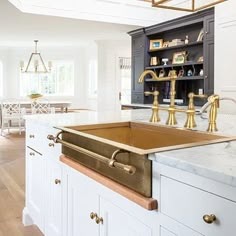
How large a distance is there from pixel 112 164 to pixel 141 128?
85 cm

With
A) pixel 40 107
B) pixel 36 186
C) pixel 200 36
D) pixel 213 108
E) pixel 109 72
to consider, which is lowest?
pixel 36 186

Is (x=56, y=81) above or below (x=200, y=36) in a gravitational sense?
below

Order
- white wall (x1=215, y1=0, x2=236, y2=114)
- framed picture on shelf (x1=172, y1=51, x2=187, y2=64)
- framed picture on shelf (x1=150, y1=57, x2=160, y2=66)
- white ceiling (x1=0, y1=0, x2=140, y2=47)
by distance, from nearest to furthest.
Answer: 1. white wall (x1=215, y1=0, x2=236, y2=114)
2. white ceiling (x1=0, y1=0, x2=140, y2=47)
3. framed picture on shelf (x1=172, y1=51, x2=187, y2=64)
4. framed picture on shelf (x1=150, y1=57, x2=160, y2=66)

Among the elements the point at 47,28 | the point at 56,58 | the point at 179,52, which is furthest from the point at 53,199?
the point at 56,58

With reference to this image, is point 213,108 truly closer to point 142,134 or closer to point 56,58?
point 142,134

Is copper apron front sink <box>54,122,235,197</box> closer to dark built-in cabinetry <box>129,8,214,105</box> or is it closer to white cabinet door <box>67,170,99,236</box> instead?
white cabinet door <box>67,170,99,236</box>

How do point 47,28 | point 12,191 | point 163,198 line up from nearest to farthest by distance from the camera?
point 163,198 < point 12,191 < point 47,28

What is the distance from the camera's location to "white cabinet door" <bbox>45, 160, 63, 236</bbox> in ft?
6.78

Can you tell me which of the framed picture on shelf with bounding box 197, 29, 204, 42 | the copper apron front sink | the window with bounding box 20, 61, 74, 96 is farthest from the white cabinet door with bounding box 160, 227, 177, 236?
the window with bounding box 20, 61, 74, 96

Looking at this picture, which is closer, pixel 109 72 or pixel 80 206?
pixel 80 206

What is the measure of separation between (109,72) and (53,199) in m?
7.04

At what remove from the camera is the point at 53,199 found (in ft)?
7.16

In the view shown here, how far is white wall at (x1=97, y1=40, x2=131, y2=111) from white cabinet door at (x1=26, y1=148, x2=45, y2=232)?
6.23 m

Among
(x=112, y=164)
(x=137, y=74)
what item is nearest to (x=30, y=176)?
(x=112, y=164)
